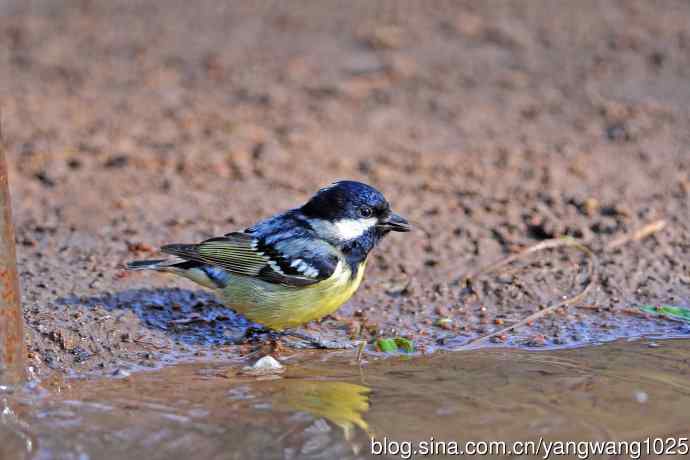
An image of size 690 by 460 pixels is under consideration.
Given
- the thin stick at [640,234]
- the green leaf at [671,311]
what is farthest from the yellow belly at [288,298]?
the thin stick at [640,234]

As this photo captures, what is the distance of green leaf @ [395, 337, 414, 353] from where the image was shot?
270 inches

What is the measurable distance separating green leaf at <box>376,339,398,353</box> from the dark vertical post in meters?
→ 2.47

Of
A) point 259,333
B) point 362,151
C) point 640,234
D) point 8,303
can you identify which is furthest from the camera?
A: point 362,151

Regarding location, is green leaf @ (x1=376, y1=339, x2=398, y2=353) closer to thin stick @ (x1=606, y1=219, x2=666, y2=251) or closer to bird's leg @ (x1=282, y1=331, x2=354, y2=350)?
bird's leg @ (x1=282, y1=331, x2=354, y2=350)

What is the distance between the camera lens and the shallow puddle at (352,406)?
537 cm

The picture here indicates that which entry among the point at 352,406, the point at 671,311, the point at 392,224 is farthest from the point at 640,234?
the point at 352,406

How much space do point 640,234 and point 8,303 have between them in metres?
5.49

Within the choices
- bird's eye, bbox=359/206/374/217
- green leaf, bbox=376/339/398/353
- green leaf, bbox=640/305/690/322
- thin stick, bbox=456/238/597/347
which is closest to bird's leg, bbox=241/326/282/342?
green leaf, bbox=376/339/398/353

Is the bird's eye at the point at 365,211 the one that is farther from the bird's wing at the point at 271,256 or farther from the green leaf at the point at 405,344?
the green leaf at the point at 405,344

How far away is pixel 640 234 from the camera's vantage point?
335 inches

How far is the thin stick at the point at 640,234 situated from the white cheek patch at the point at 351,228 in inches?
98.1

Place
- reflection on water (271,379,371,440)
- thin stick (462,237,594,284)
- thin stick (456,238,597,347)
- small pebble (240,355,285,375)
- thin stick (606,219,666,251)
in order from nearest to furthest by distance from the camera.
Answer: reflection on water (271,379,371,440) → small pebble (240,355,285,375) → thin stick (456,238,597,347) → thin stick (462,237,594,284) → thin stick (606,219,666,251)

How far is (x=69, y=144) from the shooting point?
10164 millimetres

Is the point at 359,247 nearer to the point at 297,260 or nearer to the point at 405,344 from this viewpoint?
the point at 297,260
